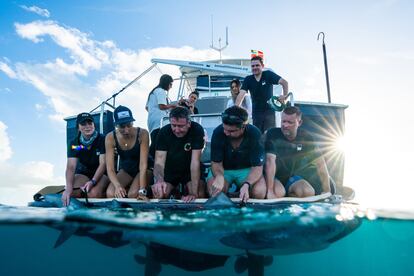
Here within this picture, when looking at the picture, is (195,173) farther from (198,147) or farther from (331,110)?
(331,110)

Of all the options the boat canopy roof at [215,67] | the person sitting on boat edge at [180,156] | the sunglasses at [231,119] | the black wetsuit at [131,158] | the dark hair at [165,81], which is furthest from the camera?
the boat canopy roof at [215,67]

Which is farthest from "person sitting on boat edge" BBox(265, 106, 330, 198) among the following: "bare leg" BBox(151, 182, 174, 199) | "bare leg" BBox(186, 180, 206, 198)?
"bare leg" BBox(151, 182, 174, 199)

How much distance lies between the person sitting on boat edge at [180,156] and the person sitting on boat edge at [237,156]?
28 centimetres

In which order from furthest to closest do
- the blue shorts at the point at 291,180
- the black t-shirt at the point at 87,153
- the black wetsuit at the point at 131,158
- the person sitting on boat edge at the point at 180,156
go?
the black t-shirt at the point at 87,153 < the black wetsuit at the point at 131,158 < the blue shorts at the point at 291,180 < the person sitting on boat edge at the point at 180,156

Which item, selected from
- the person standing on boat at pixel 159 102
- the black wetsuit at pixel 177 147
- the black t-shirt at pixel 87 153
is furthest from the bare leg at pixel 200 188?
the person standing on boat at pixel 159 102

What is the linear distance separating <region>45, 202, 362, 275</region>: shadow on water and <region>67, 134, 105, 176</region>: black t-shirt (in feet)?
3.60

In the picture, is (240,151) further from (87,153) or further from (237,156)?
(87,153)

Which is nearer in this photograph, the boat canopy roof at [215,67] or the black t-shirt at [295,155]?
the black t-shirt at [295,155]

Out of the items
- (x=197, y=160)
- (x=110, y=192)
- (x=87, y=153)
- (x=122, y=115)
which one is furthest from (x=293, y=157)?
(x=87, y=153)

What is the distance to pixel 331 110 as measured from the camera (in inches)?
425

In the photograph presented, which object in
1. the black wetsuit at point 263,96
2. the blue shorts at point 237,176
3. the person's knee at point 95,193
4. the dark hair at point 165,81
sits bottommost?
the person's knee at point 95,193

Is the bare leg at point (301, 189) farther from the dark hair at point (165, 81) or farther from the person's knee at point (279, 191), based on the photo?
the dark hair at point (165, 81)

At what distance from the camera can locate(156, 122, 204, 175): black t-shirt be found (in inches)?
221

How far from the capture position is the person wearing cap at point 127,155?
5.64 metres
